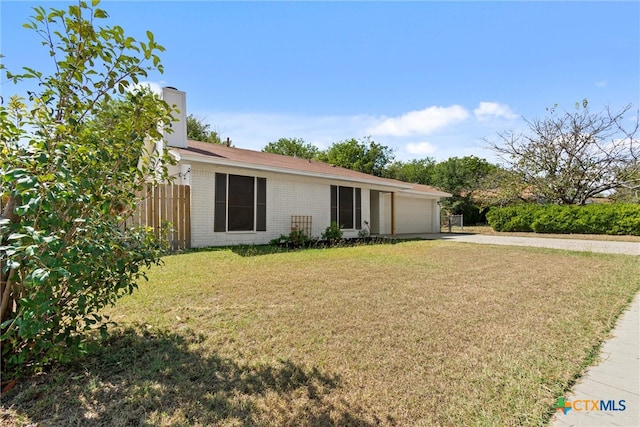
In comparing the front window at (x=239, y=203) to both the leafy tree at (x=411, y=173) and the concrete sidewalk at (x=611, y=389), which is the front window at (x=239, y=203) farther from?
the leafy tree at (x=411, y=173)

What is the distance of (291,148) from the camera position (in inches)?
1565

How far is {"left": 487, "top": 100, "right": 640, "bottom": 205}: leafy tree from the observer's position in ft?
65.3

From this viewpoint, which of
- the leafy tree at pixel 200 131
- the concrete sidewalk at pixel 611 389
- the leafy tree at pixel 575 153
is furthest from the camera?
the leafy tree at pixel 200 131

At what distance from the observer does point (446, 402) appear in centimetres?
208

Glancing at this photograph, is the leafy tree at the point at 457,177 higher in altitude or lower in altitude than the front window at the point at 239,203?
higher

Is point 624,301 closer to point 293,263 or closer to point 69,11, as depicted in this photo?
point 293,263

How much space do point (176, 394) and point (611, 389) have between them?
321 cm

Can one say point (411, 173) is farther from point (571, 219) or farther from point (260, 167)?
point (260, 167)

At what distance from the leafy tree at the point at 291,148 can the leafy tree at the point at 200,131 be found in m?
9.27

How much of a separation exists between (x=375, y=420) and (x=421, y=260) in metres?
6.44

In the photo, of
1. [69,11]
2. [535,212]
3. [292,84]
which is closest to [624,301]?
[69,11]

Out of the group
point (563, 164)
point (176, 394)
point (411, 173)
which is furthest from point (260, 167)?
point (411, 173)

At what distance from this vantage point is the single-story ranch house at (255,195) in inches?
373

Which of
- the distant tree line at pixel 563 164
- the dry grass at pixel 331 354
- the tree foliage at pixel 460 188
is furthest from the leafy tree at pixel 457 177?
the dry grass at pixel 331 354
